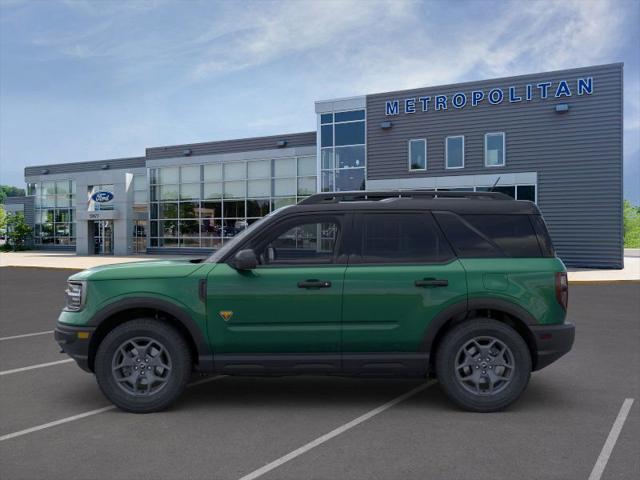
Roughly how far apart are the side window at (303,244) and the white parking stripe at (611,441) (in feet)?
8.32

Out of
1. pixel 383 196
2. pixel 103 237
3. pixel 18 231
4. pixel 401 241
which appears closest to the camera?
pixel 401 241

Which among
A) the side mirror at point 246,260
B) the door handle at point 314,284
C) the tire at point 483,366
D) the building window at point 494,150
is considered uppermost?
the building window at point 494,150

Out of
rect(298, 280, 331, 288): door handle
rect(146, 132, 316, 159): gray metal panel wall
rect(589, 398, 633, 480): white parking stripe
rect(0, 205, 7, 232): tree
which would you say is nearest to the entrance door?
rect(146, 132, 316, 159): gray metal panel wall

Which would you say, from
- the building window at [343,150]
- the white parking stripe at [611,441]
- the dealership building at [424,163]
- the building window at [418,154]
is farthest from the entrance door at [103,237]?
the white parking stripe at [611,441]

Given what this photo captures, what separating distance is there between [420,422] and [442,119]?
75.6 feet

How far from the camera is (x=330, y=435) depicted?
4.46 metres

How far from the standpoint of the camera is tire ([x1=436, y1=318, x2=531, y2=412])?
5.04m

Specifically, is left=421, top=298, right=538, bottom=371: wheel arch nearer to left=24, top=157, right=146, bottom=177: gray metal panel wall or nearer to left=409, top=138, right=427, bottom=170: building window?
left=409, top=138, right=427, bottom=170: building window

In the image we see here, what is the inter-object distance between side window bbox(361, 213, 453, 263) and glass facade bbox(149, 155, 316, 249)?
88.7 feet

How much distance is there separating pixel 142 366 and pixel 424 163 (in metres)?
23.2

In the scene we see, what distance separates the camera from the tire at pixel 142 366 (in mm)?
5004

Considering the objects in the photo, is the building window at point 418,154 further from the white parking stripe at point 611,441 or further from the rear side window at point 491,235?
the white parking stripe at point 611,441

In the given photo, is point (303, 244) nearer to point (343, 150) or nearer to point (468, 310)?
point (468, 310)

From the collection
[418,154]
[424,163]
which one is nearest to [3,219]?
[418,154]
